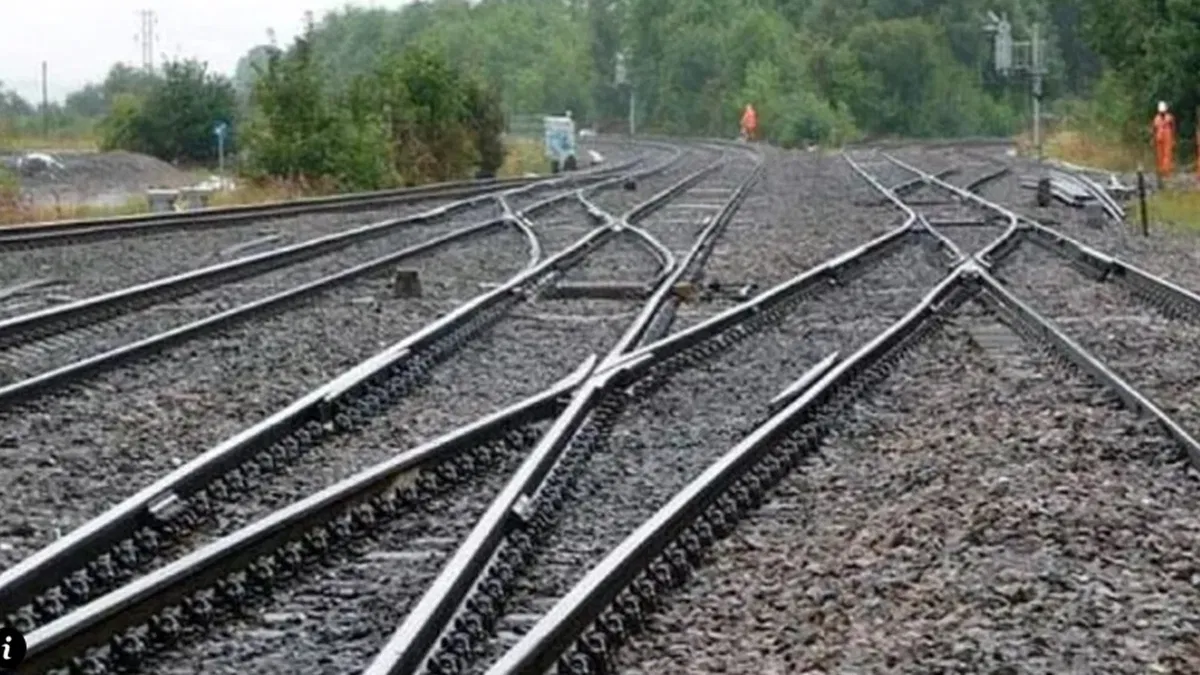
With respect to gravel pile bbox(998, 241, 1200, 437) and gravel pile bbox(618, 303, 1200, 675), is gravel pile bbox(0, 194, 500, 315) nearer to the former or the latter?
gravel pile bbox(998, 241, 1200, 437)

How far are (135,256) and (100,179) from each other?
22.6 meters

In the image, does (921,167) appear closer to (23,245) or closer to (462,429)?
(23,245)

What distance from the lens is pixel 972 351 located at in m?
12.7

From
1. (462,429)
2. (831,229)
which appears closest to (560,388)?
(462,429)

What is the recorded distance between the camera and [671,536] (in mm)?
7285

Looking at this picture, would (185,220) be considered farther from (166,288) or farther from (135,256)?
(166,288)

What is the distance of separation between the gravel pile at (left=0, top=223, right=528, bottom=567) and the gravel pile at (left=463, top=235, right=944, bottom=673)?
5.55ft

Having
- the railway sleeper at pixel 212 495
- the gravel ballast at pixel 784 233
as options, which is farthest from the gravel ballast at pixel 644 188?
the railway sleeper at pixel 212 495

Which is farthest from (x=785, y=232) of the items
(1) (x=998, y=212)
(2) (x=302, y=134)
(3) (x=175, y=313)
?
(2) (x=302, y=134)

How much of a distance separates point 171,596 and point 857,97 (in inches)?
3507

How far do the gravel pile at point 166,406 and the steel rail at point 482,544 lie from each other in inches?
58.2

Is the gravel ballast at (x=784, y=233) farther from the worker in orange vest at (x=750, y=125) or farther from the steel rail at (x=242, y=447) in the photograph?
the worker in orange vest at (x=750, y=125)

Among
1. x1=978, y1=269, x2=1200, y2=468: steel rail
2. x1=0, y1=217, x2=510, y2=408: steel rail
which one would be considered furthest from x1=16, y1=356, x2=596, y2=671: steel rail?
x1=978, y1=269, x2=1200, y2=468: steel rail

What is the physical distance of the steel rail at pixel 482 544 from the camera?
565cm
